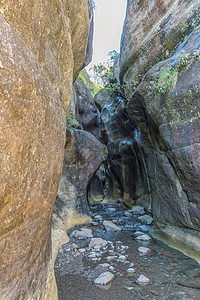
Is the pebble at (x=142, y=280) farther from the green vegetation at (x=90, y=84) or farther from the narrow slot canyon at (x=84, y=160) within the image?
the green vegetation at (x=90, y=84)

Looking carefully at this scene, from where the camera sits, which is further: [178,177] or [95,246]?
[178,177]

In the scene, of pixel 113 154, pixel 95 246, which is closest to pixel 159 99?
pixel 95 246

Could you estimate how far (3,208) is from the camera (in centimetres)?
157

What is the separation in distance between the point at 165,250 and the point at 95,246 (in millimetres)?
2125

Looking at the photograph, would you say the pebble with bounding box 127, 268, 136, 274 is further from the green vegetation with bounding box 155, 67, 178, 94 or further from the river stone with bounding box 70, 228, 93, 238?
the green vegetation with bounding box 155, 67, 178, 94

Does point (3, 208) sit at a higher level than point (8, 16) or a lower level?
lower

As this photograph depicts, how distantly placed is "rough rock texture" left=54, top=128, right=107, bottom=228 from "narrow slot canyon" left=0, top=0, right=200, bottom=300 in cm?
6

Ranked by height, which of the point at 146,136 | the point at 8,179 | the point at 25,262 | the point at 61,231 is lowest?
the point at 61,231

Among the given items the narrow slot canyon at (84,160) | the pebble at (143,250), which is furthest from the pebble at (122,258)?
the pebble at (143,250)

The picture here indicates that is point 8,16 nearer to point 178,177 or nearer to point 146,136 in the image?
point 178,177

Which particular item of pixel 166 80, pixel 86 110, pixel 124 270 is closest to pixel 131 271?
pixel 124 270

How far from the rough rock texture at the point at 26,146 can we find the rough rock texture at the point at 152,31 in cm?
598

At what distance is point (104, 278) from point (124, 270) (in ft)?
2.24

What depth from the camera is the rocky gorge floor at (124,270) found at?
3416 millimetres
